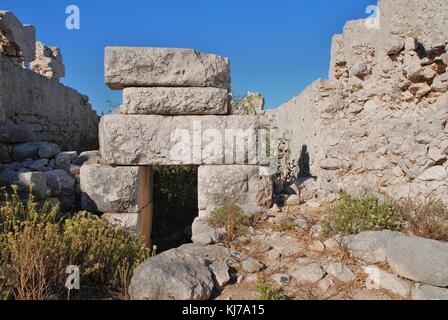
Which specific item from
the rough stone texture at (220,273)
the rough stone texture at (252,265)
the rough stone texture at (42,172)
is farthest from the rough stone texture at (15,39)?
the rough stone texture at (252,265)

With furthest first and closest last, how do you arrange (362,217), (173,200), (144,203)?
(173,200) < (144,203) < (362,217)

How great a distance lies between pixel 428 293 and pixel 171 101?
3385 mm

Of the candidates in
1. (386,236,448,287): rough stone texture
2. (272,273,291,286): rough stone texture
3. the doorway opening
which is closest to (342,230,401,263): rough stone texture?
(386,236,448,287): rough stone texture

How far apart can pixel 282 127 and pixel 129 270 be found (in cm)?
775

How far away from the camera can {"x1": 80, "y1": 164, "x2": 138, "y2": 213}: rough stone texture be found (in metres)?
4.50

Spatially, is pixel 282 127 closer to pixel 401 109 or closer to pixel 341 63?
pixel 341 63

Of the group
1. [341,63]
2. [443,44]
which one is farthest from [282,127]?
[443,44]

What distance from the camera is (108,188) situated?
453 centimetres

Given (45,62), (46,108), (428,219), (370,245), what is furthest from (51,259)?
(45,62)

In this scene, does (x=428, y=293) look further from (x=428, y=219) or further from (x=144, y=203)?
(x=144, y=203)

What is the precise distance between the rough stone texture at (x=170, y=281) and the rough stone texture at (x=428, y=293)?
5.01 ft

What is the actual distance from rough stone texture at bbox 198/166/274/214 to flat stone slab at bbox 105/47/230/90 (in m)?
1.17

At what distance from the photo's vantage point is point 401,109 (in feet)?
15.5

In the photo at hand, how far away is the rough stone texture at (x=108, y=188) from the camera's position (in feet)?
14.8
